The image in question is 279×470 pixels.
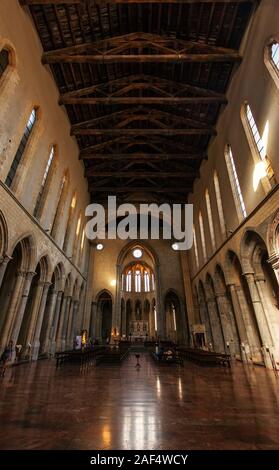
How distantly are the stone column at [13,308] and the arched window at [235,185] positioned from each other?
1164cm

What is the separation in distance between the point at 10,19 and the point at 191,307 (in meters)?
24.2

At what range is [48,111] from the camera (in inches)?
529

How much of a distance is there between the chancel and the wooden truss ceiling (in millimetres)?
85

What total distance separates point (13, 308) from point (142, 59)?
46.9ft

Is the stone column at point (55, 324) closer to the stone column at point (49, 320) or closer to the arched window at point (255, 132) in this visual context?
the stone column at point (49, 320)

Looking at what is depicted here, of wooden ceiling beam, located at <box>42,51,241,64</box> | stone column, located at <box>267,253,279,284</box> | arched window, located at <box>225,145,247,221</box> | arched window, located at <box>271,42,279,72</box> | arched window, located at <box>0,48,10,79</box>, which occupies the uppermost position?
wooden ceiling beam, located at <box>42,51,241,64</box>

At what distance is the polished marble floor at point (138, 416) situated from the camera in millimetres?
2898

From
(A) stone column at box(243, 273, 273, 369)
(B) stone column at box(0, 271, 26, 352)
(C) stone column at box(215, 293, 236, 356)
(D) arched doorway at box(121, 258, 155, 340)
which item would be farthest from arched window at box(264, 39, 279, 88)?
(D) arched doorway at box(121, 258, 155, 340)

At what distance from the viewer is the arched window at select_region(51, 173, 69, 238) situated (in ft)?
50.9

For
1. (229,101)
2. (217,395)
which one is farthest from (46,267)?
(229,101)

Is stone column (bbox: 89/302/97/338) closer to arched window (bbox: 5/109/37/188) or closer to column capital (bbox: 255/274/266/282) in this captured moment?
arched window (bbox: 5/109/37/188)

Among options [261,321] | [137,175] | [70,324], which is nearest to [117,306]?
[70,324]

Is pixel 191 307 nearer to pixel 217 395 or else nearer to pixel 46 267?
pixel 46 267

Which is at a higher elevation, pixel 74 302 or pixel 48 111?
pixel 48 111
